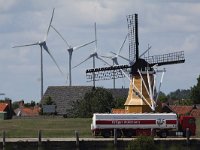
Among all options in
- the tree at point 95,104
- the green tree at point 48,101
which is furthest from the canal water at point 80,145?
the green tree at point 48,101

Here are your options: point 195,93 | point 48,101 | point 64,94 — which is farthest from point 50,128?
point 195,93

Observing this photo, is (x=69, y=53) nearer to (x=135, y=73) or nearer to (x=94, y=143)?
(x=135, y=73)

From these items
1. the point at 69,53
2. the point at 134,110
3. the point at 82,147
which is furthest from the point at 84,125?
the point at 69,53

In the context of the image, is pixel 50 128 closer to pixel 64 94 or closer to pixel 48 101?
pixel 48 101

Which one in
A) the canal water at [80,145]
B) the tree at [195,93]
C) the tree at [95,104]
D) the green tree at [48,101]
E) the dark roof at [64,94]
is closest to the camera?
the canal water at [80,145]

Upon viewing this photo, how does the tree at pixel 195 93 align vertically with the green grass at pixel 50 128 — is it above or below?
above

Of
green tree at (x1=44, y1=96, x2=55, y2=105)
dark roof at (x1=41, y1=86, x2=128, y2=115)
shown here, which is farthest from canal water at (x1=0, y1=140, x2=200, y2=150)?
green tree at (x1=44, y1=96, x2=55, y2=105)

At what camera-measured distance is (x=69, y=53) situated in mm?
156500

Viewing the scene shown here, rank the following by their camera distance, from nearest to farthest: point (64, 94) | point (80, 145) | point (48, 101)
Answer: point (80, 145) < point (48, 101) < point (64, 94)

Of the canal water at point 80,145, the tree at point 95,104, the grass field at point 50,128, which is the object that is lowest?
the canal water at point 80,145

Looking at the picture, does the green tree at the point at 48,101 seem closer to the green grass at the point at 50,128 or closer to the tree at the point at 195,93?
the tree at the point at 195,93

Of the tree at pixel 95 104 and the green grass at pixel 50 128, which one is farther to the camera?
the tree at pixel 95 104

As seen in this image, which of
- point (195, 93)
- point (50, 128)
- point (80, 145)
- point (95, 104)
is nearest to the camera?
point (80, 145)

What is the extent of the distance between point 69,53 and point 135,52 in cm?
5723
